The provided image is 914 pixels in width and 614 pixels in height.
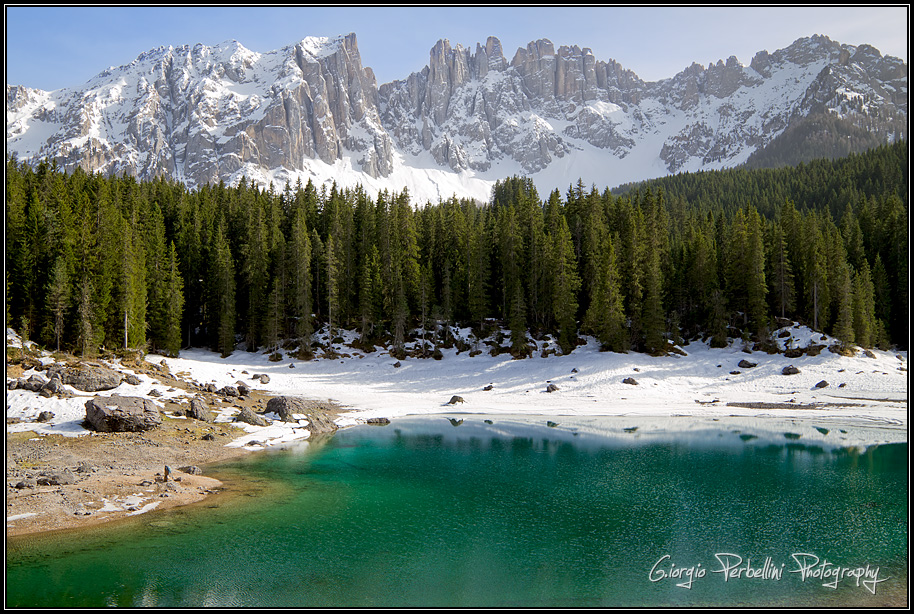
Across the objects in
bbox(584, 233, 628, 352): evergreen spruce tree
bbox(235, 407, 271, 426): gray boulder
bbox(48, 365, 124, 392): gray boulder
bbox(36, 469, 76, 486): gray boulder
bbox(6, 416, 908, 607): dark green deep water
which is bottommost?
bbox(6, 416, 908, 607): dark green deep water

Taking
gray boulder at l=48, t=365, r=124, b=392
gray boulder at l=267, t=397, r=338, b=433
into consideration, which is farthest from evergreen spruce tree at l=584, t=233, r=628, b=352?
gray boulder at l=48, t=365, r=124, b=392

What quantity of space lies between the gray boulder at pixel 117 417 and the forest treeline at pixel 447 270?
21669 millimetres

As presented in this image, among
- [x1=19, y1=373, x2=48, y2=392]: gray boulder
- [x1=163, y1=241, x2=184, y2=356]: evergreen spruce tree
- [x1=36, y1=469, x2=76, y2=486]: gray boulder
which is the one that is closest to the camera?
[x1=36, y1=469, x2=76, y2=486]: gray boulder

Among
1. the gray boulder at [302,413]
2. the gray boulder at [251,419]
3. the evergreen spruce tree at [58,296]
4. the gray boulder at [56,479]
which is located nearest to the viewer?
the gray boulder at [56,479]

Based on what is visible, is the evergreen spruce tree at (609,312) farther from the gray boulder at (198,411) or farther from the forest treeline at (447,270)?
the gray boulder at (198,411)

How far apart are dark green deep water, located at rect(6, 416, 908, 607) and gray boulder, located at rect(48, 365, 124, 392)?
579 inches

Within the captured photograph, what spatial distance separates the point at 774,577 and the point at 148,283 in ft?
202

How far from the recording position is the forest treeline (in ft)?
189

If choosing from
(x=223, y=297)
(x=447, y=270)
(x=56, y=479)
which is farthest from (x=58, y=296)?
(x=447, y=270)

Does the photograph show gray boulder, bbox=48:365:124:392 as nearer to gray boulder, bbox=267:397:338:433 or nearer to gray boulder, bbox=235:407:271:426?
gray boulder, bbox=235:407:271:426

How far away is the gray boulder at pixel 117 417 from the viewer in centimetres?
2995

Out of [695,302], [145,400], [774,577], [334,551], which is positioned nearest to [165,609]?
[334,551]

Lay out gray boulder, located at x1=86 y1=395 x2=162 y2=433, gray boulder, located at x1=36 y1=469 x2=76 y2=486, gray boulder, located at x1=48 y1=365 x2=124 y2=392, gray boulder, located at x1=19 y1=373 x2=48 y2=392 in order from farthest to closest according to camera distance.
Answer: gray boulder, located at x1=48 y1=365 x2=124 y2=392, gray boulder, located at x1=19 y1=373 x2=48 y2=392, gray boulder, located at x1=86 y1=395 x2=162 y2=433, gray boulder, located at x1=36 y1=469 x2=76 y2=486

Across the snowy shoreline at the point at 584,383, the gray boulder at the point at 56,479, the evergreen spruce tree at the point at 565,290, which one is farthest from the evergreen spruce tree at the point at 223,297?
the gray boulder at the point at 56,479
